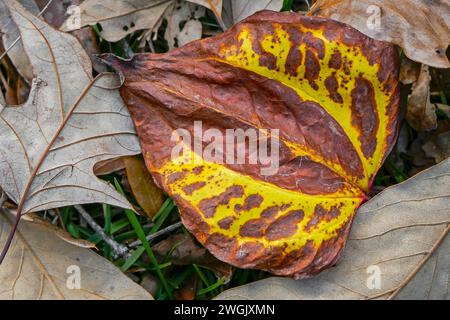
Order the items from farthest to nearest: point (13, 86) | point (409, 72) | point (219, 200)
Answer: point (13, 86) → point (409, 72) → point (219, 200)

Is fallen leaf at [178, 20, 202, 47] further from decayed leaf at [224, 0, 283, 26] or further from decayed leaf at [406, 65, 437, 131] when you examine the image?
decayed leaf at [406, 65, 437, 131]

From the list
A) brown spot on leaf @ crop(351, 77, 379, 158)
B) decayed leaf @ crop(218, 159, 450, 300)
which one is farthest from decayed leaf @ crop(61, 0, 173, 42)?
decayed leaf @ crop(218, 159, 450, 300)

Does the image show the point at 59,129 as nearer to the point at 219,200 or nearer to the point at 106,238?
the point at 106,238

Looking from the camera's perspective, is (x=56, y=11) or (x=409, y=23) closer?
(x=409, y=23)

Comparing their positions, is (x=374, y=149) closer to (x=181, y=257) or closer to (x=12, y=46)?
(x=181, y=257)

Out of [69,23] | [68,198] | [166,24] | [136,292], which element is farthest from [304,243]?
[69,23]

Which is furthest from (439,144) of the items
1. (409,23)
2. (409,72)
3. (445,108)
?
(409,23)
